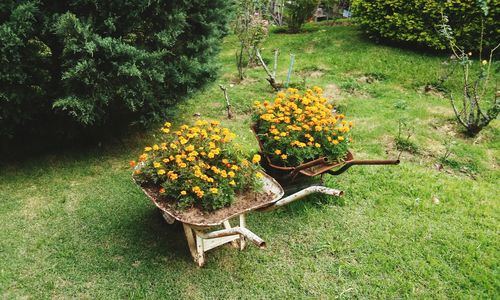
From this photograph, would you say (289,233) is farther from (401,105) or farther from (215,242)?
(401,105)

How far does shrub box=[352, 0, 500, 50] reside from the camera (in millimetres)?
7016

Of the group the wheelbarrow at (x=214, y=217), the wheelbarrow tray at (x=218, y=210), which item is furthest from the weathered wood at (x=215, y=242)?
the wheelbarrow tray at (x=218, y=210)

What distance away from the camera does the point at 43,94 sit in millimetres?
3961

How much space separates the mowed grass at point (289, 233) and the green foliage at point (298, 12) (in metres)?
5.17

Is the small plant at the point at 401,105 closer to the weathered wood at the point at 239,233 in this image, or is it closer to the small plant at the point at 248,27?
the small plant at the point at 248,27

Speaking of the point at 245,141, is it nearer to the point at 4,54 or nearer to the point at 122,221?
the point at 122,221

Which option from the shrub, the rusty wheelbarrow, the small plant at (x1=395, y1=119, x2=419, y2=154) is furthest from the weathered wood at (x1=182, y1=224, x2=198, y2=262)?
the shrub

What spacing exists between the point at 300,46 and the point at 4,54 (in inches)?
258

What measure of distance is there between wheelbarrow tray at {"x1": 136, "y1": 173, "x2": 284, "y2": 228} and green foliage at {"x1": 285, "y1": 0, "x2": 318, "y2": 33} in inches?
289

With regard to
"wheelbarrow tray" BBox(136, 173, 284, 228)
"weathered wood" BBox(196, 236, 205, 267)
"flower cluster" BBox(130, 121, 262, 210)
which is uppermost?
"flower cluster" BBox(130, 121, 262, 210)

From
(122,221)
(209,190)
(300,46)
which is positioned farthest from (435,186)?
(300,46)

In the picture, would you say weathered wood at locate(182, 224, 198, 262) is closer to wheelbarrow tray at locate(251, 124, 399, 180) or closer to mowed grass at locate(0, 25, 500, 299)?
mowed grass at locate(0, 25, 500, 299)

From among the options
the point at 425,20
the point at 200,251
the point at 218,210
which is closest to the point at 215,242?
the point at 200,251

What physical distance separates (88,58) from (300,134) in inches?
87.9
